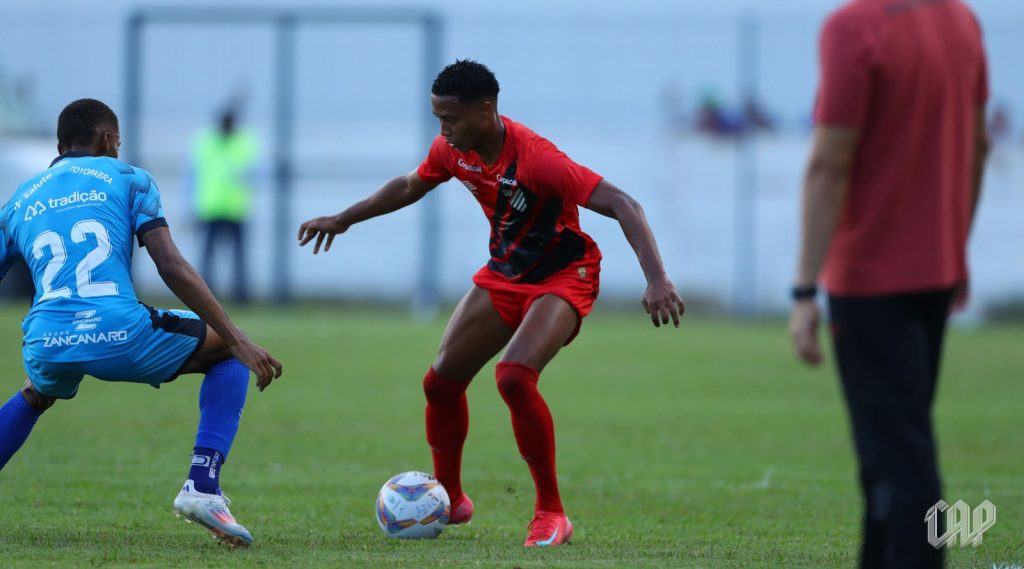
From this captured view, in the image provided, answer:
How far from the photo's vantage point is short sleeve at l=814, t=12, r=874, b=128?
13.9ft

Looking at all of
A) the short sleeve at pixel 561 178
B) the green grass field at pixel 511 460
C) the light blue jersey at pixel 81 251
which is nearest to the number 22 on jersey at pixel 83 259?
the light blue jersey at pixel 81 251

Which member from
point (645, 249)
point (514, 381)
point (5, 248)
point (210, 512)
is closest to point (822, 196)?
point (645, 249)

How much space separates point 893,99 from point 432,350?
12487mm

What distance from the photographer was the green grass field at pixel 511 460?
618cm

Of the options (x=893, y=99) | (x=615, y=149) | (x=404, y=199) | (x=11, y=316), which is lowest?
(x=11, y=316)

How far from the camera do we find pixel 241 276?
786 inches

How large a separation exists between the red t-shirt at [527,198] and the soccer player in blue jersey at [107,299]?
1352 millimetres

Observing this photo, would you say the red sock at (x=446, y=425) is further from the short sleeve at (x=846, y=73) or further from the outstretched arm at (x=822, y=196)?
Result: the short sleeve at (x=846, y=73)

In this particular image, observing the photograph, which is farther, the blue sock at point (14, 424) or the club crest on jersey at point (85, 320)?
the blue sock at point (14, 424)

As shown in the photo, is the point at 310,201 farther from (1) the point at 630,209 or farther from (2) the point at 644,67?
(1) the point at 630,209

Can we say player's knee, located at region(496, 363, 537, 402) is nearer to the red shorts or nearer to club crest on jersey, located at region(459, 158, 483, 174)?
the red shorts

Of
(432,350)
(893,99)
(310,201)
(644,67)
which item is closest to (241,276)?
(310,201)

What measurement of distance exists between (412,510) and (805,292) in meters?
2.83

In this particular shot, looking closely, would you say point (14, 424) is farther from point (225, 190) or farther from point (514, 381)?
point (225, 190)
